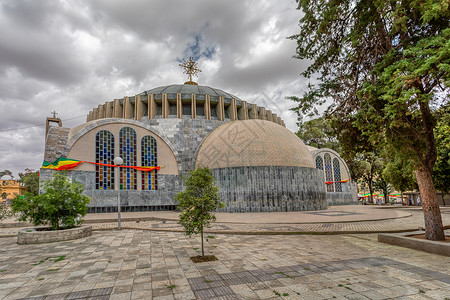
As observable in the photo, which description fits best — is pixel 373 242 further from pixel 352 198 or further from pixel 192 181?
pixel 352 198

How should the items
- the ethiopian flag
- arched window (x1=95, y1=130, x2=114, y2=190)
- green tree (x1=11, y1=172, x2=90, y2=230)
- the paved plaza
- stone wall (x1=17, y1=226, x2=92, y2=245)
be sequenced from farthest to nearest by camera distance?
arched window (x1=95, y1=130, x2=114, y2=190) → the ethiopian flag → green tree (x1=11, y1=172, x2=90, y2=230) → stone wall (x1=17, y1=226, x2=92, y2=245) → the paved plaza

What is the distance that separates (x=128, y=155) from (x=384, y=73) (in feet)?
64.9

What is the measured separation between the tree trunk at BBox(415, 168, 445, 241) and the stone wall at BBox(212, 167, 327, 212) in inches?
456

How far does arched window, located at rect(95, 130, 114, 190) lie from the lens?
19.5 m

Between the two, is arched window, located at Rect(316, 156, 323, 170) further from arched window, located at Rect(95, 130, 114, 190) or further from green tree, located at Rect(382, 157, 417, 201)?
arched window, located at Rect(95, 130, 114, 190)

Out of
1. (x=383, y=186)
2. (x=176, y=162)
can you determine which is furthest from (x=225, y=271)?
(x=383, y=186)

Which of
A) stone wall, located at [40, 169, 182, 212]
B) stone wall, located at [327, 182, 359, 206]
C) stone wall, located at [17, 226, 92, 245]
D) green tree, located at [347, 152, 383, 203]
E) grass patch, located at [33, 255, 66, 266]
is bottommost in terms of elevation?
stone wall, located at [327, 182, 359, 206]

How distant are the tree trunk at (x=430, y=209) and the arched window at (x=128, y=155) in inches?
770

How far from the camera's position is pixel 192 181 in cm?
640

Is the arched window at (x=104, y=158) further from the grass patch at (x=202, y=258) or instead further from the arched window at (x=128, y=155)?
the grass patch at (x=202, y=258)

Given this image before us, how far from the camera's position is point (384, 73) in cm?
598

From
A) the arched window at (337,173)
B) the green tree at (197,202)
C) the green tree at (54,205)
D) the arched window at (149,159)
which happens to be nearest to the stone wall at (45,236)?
the green tree at (54,205)

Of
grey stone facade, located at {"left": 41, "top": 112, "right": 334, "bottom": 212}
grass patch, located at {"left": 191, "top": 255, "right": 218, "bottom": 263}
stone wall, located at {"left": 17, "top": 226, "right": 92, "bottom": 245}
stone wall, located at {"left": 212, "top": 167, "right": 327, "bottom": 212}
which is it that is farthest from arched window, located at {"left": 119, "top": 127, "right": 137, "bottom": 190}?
grass patch, located at {"left": 191, "top": 255, "right": 218, "bottom": 263}

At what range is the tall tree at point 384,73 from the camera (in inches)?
227
